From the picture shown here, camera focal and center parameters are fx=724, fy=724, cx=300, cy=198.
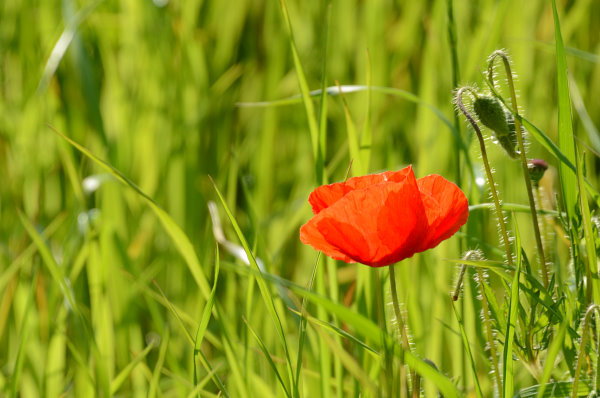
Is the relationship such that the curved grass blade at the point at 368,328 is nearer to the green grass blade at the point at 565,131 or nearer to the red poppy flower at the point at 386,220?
the red poppy flower at the point at 386,220

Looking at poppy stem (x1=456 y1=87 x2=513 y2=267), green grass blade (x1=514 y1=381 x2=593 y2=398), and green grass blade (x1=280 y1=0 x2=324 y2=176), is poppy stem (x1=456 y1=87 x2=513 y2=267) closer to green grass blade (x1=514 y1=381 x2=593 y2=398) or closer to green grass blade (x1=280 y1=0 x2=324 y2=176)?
green grass blade (x1=514 y1=381 x2=593 y2=398)

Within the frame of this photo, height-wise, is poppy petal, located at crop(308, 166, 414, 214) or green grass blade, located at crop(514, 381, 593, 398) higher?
poppy petal, located at crop(308, 166, 414, 214)

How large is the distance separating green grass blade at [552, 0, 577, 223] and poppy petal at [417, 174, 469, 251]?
11cm

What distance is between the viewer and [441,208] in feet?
1.85

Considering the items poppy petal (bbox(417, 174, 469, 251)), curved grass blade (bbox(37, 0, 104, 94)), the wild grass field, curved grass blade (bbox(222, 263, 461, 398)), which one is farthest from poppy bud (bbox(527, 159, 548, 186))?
curved grass blade (bbox(37, 0, 104, 94))

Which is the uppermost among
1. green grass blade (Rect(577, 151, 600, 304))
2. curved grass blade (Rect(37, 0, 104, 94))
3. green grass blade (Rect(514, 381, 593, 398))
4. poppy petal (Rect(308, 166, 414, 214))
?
curved grass blade (Rect(37, 0, 104, 94))

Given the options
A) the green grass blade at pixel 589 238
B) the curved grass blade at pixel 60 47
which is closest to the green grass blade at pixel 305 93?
the green grass blade at pixel 589 238

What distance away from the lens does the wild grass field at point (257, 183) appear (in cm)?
74

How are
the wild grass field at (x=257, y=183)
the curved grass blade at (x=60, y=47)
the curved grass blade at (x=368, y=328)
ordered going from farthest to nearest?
the curved grass blade at (x=60, y=47) → the wild grass field at (x=257, y=183) → the curved grass blade at (x=368, y=328)

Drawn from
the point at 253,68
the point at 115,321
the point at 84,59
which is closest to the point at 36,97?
the point at 84,59

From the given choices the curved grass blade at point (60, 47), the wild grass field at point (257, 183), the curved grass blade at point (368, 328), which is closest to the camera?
the curved grass blade at point (368, 328)

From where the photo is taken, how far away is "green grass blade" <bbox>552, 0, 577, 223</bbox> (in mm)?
610

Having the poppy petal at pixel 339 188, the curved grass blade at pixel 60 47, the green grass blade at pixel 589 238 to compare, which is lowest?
the green grass blade at pixel 589 238

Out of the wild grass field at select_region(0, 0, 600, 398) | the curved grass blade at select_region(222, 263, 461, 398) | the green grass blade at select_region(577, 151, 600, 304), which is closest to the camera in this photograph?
the curved grass blade at select_region(222, 263, 461, 398)
